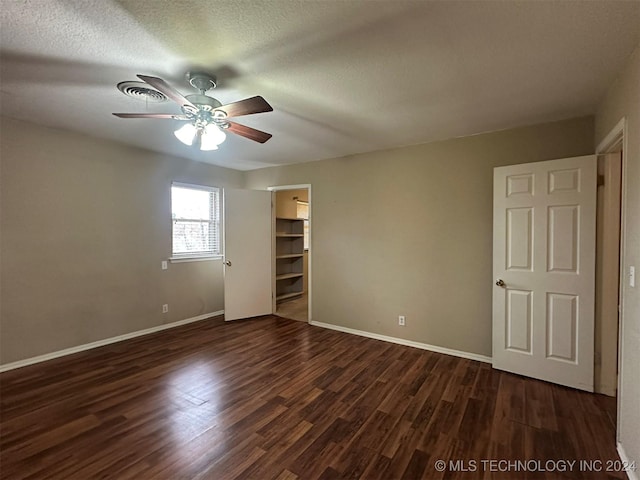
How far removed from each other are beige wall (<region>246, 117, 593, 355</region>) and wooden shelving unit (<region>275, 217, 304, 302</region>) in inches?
68.0

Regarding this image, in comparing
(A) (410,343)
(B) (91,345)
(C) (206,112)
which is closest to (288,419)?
(A) (410,343)

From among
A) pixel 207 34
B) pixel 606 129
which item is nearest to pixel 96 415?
pixel 207 34

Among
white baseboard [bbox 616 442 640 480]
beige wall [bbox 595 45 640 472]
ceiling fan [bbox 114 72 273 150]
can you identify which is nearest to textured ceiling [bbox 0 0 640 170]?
ceiling fan [bbox 114 72 273 150]

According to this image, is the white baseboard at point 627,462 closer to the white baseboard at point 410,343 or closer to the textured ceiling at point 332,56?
the white baseboard at point 410,343

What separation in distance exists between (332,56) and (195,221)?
3.59m

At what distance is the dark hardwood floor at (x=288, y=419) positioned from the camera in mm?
1691

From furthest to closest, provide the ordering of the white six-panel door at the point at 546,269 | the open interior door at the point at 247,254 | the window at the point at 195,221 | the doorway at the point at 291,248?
the doorway at the point at 291,248 < the open interior door at the point at 247,254 < the window at the point at 195,221 < the white six-panel door at the point at 546,269

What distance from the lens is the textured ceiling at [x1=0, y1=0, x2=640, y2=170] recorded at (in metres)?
1.43

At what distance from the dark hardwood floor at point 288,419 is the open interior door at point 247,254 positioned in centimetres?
137

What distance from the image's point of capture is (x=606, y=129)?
2.23 metres

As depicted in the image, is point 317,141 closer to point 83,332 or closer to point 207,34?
point 207,34

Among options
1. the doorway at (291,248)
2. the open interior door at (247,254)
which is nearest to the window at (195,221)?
the open interior door at (247,254)

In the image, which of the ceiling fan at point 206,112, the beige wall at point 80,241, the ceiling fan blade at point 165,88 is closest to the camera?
the ceiling fan blade at point 165,88

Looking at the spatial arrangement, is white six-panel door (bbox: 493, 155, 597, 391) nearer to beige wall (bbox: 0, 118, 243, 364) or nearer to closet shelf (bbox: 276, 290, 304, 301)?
closet shelf (bbox: 276, 290, 304, 301)
